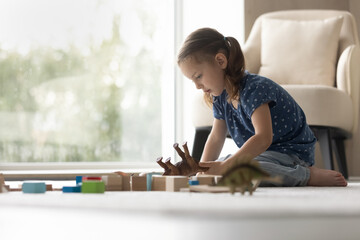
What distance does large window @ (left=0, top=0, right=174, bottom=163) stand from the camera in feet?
10.9

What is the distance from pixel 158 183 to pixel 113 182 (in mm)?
105

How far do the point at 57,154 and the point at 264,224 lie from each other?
289cm

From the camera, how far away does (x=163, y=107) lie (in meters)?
3.62

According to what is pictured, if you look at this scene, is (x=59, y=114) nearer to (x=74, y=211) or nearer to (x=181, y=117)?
(x=181, y=117)

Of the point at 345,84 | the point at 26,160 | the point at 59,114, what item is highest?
the point at 345,84

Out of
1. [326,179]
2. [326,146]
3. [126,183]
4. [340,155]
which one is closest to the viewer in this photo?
[126,183]

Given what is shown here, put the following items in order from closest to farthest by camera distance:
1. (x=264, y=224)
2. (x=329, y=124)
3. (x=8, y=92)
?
(x=264, y=224)
(x=329, y=124)
(x=8, y=92)

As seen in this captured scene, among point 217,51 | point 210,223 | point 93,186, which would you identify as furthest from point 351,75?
point 210,223

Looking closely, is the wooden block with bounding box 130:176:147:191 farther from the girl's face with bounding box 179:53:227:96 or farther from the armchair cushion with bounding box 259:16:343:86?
the armchair cushion with bounding box 259:16:343:86

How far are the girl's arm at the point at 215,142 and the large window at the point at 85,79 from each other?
1594 millimetres

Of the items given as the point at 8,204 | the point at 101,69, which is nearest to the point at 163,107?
the point at 101,69

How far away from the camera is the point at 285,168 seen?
168 cm

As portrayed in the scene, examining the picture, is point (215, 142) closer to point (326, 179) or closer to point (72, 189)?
point (326, 179)

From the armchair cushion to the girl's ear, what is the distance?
103 centimetres
